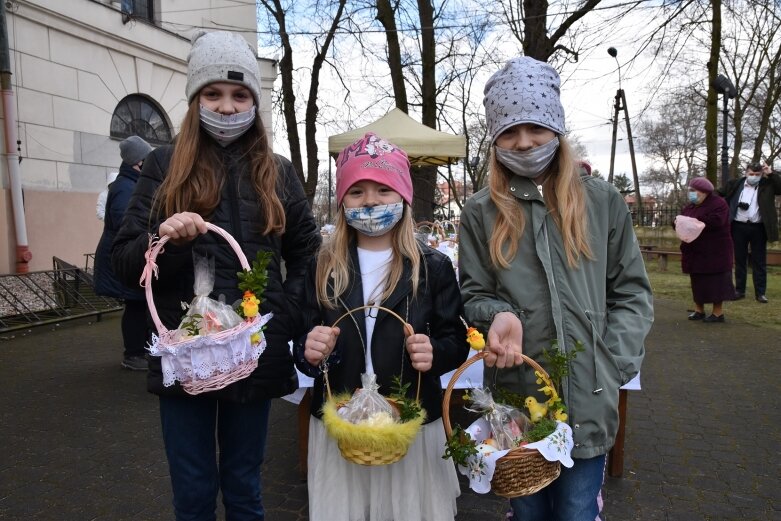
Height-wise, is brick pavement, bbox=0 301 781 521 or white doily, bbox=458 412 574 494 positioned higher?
white doily, bbox=458 412 574 494

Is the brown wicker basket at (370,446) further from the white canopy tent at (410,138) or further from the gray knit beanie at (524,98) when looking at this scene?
the white canopy tent at (410,138)

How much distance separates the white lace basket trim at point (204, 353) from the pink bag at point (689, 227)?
23.2ft

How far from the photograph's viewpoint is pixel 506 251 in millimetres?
1998

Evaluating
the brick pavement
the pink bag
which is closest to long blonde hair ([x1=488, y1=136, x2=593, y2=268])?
the brick pavement

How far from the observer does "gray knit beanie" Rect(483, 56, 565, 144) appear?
1.99m

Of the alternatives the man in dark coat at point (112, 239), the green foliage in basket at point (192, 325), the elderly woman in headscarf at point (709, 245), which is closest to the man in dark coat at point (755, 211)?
the elderly woman in headscarf at point (709, 245)

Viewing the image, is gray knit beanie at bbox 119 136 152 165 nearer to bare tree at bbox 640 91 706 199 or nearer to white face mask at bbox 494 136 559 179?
white face mask at bbox 494 136 559 179

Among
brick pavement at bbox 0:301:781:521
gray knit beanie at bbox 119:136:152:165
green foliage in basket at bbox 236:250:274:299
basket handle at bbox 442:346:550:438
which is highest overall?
gray knit beanie at bbox 119:136:152:165

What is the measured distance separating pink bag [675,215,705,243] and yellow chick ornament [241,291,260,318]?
22.9 feet

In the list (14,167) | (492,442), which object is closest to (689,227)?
(492,442)

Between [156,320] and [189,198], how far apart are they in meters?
0.45

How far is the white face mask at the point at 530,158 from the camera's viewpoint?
6.60 feet

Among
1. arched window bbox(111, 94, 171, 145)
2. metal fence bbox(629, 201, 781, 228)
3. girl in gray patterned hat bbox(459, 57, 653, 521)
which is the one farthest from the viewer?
metal fence bbox(629, 201, 781, 228)

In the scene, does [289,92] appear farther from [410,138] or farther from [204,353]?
[204,353]
